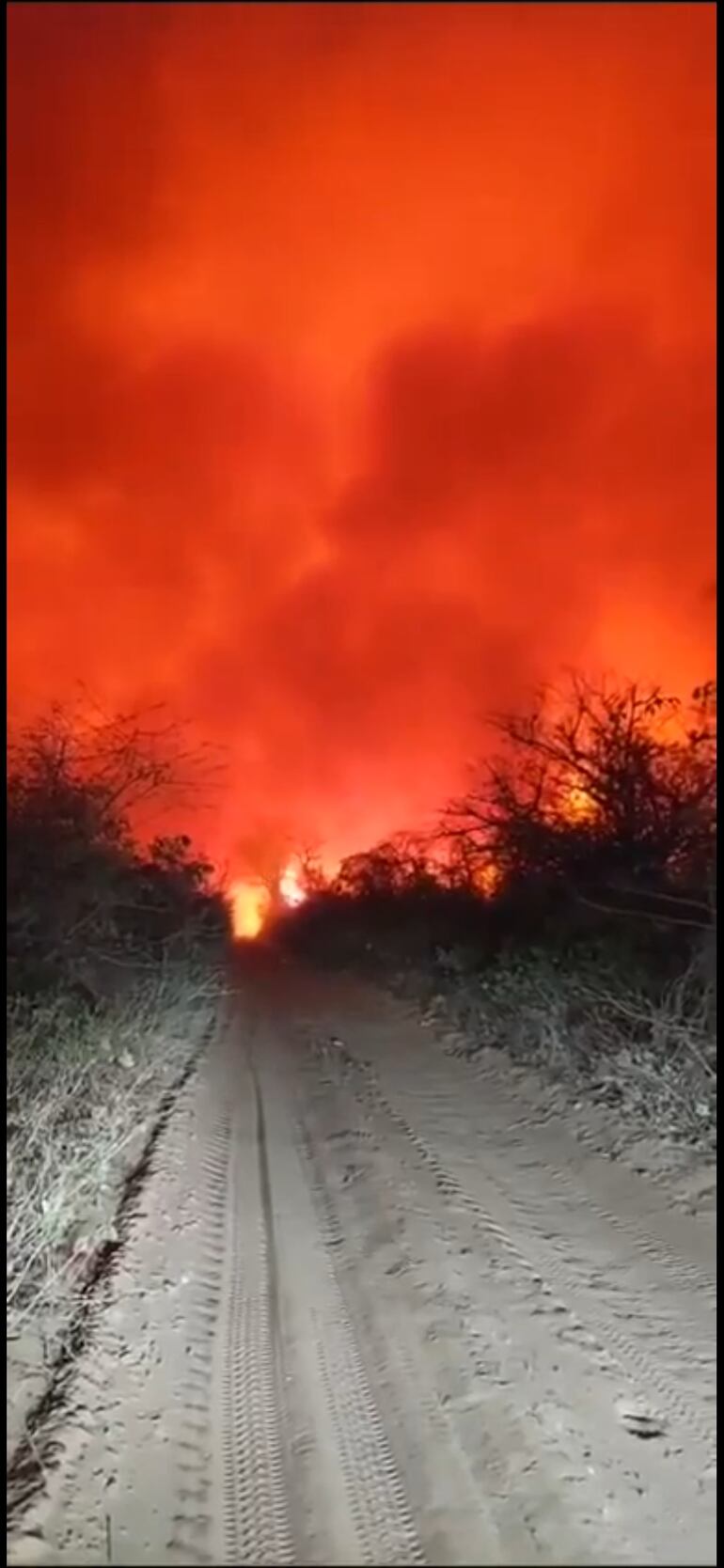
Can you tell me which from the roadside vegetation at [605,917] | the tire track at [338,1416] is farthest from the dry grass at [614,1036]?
the tire track at [338,1416]

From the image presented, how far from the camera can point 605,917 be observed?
11258 mm

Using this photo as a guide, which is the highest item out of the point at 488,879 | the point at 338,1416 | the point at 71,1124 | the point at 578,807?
the point at 578,807

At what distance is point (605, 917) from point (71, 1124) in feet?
20.4

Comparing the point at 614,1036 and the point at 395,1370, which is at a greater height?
the point at 614,1036

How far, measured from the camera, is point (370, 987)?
65.5ft

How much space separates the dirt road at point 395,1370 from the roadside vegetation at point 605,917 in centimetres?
125

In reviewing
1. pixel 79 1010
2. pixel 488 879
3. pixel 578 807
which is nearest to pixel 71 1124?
pixel 79 1010

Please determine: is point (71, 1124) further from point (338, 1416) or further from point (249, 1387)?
point (338, 1416)

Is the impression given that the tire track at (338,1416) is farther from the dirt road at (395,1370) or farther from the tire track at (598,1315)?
the tire track at (598,1315)

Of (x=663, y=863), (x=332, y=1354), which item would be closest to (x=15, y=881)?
(x=663, y=863)

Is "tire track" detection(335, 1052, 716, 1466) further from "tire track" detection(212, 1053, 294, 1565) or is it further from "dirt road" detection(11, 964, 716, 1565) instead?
"tire track" detection(212, 1053, 294, 1565)

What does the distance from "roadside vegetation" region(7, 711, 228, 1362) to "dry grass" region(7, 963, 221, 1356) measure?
1 centimetres

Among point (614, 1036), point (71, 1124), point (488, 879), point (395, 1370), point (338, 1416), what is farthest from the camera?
point (488, 879)

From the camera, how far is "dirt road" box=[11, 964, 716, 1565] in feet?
10.9
